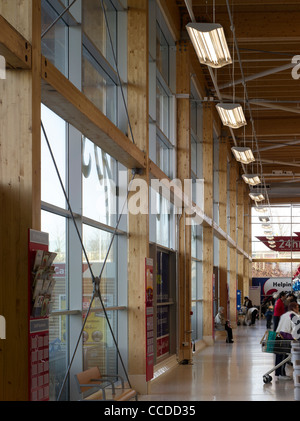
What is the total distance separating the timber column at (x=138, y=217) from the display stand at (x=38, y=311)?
15.9ft

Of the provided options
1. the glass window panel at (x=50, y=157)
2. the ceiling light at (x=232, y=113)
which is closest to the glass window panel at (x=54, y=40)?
the glass window panel at (x=50, y=157)

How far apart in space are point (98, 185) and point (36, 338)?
4.25 meters

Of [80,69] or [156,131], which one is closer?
[80,69]

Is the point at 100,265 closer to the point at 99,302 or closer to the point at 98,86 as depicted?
the point at 99,302

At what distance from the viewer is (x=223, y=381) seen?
12016 millimetres

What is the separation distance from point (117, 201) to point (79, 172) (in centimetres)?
225

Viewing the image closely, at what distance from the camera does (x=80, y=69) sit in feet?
28.0

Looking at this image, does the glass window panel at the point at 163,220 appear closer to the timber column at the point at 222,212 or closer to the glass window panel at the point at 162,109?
the glass window panel at the point at 162,109

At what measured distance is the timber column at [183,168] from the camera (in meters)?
15.6

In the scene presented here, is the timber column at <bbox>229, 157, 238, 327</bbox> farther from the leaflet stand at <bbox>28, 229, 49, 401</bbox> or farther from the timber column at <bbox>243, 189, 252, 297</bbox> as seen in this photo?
the leaflet stand at <bbox>28, 229, 49, 401</bbox>

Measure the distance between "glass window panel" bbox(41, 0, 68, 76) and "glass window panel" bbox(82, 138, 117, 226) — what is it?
126 centimetres

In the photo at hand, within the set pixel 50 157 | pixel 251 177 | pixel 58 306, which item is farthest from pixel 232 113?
pixel 251 177

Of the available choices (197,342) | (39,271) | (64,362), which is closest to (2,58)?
(39,271)

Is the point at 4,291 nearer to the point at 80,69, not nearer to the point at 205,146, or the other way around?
the point at 80,69
